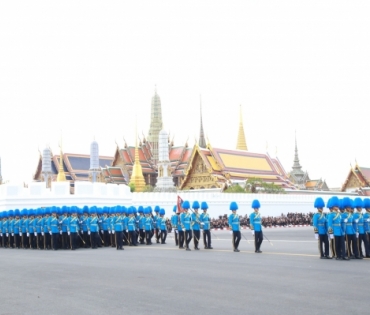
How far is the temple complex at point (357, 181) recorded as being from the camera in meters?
60.4

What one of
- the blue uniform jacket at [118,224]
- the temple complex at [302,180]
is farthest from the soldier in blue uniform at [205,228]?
the temple complex at [302,180]

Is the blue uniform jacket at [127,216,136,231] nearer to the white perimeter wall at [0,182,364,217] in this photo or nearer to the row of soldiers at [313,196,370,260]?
the row of soldiers at [313,196,370,260]

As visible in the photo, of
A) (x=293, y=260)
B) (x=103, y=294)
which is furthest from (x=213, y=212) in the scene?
(x=103, y=294)

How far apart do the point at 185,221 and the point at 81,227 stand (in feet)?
13.9

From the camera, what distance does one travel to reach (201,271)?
445 inches

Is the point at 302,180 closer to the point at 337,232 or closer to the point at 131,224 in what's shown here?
the point at 131,224

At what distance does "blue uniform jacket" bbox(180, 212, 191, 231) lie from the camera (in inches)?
716

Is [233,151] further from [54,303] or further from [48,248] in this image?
[54,303]

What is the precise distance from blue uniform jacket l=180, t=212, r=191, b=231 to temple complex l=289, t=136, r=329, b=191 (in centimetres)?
5392

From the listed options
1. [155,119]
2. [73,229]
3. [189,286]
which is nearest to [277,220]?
[73,229]

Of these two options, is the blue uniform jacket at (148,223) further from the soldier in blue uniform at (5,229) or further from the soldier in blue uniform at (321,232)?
the soldier in blue uniform at (321,232)

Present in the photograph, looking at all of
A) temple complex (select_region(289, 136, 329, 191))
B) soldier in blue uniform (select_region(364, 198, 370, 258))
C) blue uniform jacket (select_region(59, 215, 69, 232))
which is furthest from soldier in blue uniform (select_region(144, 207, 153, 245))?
temple complex (select_region(289, 136, 329, 191))

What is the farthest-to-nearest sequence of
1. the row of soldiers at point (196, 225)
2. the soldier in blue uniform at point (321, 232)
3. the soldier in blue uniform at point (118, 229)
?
1. the soldier in blue uniform at point (118, 229)
2. the row of soldiers at point (196, 225)
3. the soldier in blue uniform at point (321, 232)

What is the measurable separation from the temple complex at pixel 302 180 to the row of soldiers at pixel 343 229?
5717 cm
